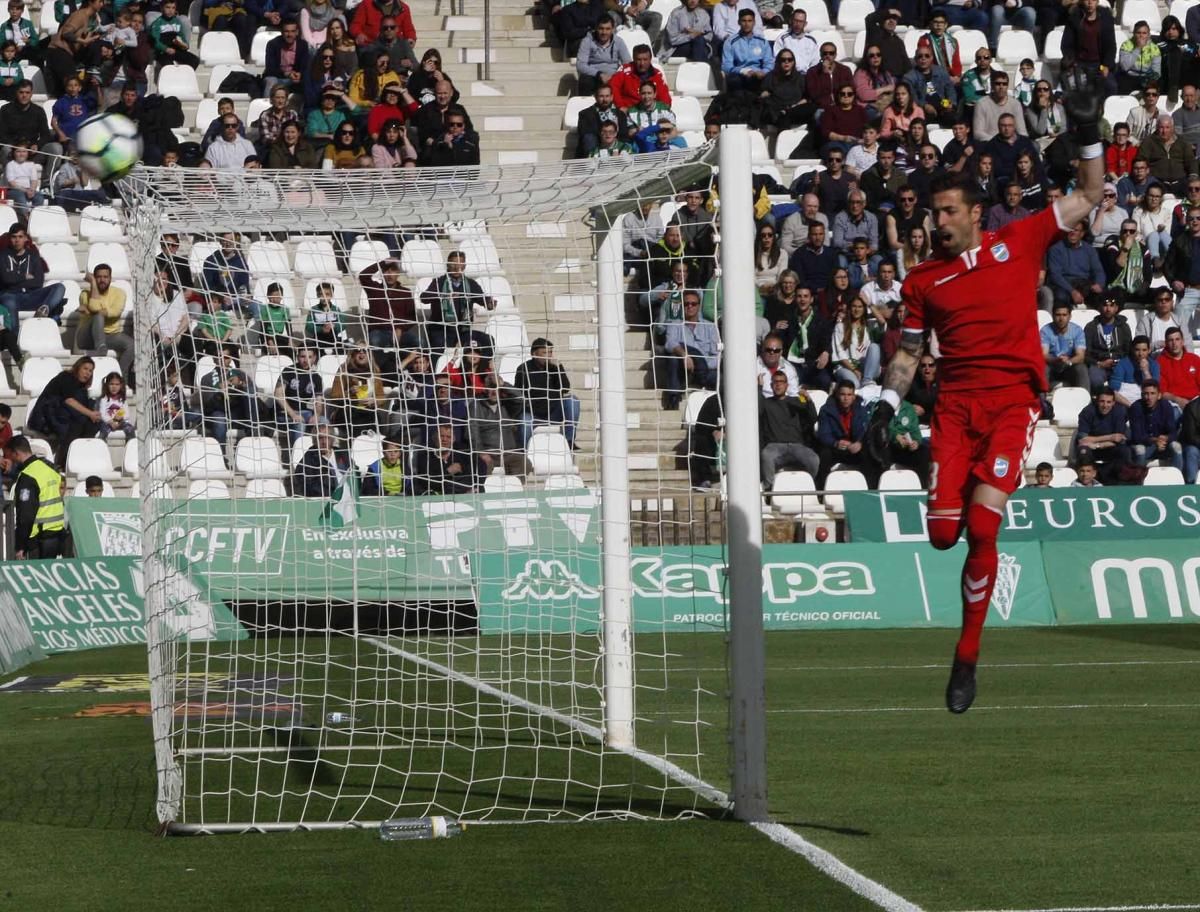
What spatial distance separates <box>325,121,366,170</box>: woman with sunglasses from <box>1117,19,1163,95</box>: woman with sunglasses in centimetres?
1173

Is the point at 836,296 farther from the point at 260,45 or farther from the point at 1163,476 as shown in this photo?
the point at 260,45

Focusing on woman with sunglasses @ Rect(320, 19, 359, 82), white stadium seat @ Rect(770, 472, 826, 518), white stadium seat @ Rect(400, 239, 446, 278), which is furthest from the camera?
woman with sunglasses @ Rect(320, 19, 359, 82)

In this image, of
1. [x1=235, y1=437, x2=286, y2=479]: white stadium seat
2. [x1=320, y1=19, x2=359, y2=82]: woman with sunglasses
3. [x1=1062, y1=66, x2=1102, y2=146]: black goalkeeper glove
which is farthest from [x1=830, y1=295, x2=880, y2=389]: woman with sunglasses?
[x1=1062, y1=66, x2=1102, y2=146]: black goalkeeper glove

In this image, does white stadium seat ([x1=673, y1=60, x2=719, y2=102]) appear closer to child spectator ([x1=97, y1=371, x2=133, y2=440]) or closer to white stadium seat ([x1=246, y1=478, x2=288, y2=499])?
child spectator ([x1=97, y1=371, x2=133, y2=440])

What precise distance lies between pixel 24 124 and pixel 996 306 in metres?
19.1

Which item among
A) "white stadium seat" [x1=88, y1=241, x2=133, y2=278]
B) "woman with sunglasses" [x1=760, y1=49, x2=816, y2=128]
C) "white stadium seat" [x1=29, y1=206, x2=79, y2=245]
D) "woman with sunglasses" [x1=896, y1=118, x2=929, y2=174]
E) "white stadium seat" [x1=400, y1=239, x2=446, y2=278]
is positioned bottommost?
"white stadium seat" [x1=400, y1=239, x2=446, y2=278]

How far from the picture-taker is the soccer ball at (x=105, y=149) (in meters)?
8.01

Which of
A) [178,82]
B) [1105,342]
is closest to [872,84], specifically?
[1105,342]

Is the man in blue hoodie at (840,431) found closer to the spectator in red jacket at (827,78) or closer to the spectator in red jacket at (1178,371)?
the spectator in red jacket at (1178,371)

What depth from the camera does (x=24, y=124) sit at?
24.2 metres

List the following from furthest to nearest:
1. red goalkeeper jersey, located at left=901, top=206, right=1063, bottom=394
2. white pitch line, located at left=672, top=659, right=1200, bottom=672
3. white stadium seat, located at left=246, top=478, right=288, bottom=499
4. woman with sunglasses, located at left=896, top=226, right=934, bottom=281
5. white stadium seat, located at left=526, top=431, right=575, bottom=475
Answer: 1. woman with sunglasses, located at left=896, top=226, right=934, bottom=281
2. white stadium seat, located at left=246, top=478, right=288, bottom=499
3. white pitch line, located at left=672, top=659, right=1200, bottom=672
4. white stadium seat, located at left=526, top=431, right=575, bottom=475
5. red goalkeeper jersey, located at left=901, top=206, right=1063, bottom=394

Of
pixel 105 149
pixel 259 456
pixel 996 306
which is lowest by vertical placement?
pixel 259 456

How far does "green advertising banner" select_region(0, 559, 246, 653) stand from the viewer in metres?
18.4

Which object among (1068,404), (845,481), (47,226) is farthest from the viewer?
(47,226)
